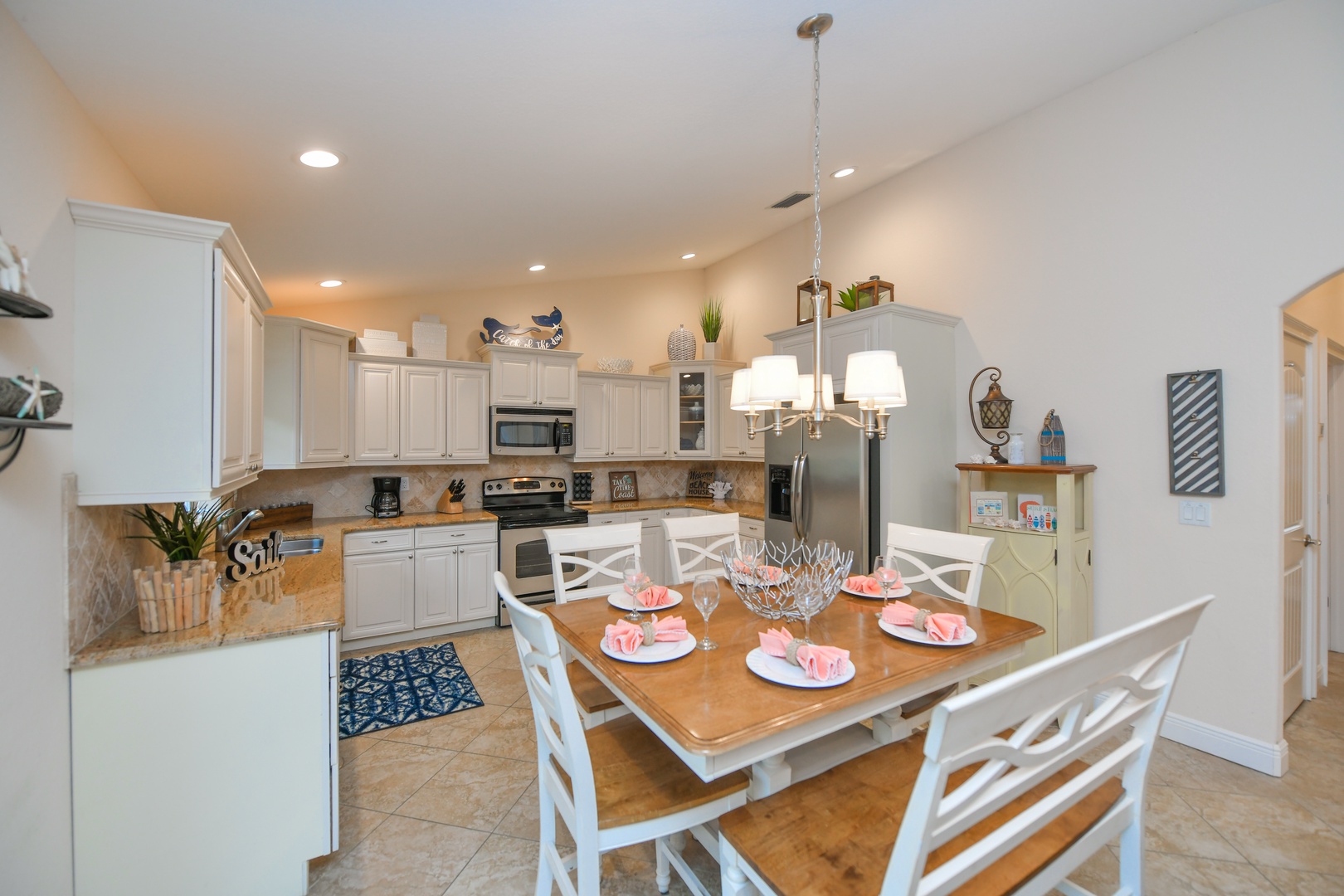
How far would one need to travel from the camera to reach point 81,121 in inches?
70.8

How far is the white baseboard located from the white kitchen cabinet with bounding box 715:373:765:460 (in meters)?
3.00

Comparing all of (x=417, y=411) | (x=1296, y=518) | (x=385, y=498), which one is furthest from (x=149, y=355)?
(x=1296, y=518)

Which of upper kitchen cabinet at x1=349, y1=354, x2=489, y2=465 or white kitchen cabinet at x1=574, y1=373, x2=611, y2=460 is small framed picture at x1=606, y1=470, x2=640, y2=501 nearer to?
white kitchen cabinet at x1=574, y1=373, x2=611, y2=460

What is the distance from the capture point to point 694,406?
5.46m

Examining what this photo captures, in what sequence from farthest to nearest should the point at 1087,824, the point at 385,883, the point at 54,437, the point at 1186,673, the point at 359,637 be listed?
1. the point at 359,637
2. the point at 1186,673
3. the point at 385,883
4. the point at 54,437
5. the point at 1087,824

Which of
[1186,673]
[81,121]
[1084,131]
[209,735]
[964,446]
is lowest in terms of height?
[1186,673]

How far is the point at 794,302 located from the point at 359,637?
13.9 feet

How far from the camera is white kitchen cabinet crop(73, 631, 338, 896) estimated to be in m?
1.65

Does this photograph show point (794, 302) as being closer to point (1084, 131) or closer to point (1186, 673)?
point (1084, 131)

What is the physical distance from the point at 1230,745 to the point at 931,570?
1.62 metres

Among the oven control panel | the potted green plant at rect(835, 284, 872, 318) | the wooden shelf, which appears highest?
the potted green plant at rect(835, 284, 872, 318)

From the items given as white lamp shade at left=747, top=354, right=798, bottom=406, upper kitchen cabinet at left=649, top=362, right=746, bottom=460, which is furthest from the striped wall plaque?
upper kitchen cabinet at left=649, top=362, right=746, bottom=460

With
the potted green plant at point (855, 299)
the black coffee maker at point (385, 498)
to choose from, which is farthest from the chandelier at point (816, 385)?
the black coffee maker at point (385, 498)

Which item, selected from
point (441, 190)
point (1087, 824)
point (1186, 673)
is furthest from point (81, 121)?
point (1186, 673)
